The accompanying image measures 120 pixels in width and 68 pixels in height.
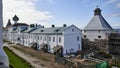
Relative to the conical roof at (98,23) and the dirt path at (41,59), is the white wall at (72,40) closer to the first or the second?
the dirt path at (41,59)

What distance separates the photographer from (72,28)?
1486 inches

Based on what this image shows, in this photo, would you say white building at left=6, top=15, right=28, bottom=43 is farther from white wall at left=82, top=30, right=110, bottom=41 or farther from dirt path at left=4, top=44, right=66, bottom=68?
white wall at left=82, top=30, right=110, bottom=41

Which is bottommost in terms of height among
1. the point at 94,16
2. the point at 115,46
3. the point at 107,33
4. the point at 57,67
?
the point at 57,67

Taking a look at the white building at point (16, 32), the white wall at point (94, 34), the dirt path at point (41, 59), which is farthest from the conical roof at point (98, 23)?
the white building at point (16, 32)

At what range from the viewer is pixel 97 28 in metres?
41.7

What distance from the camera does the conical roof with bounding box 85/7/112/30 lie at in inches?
1641

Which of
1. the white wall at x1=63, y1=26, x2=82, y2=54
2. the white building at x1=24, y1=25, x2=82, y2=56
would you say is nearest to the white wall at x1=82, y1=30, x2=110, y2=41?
the white building at x1=24, y1=25, x2=82, y2=56

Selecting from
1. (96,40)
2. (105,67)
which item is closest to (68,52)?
(96,40)

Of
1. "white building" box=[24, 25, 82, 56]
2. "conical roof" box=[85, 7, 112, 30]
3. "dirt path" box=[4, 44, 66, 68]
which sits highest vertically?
"conical roof" box=[85, 7, 112, 30]

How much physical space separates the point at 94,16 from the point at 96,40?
7.92 meters

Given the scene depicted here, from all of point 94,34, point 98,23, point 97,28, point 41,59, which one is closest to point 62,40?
point 41,59

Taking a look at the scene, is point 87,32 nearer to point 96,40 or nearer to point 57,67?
point 96,40

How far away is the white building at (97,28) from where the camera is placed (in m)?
40.1

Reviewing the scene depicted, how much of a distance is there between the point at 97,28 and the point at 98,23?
188 cm
